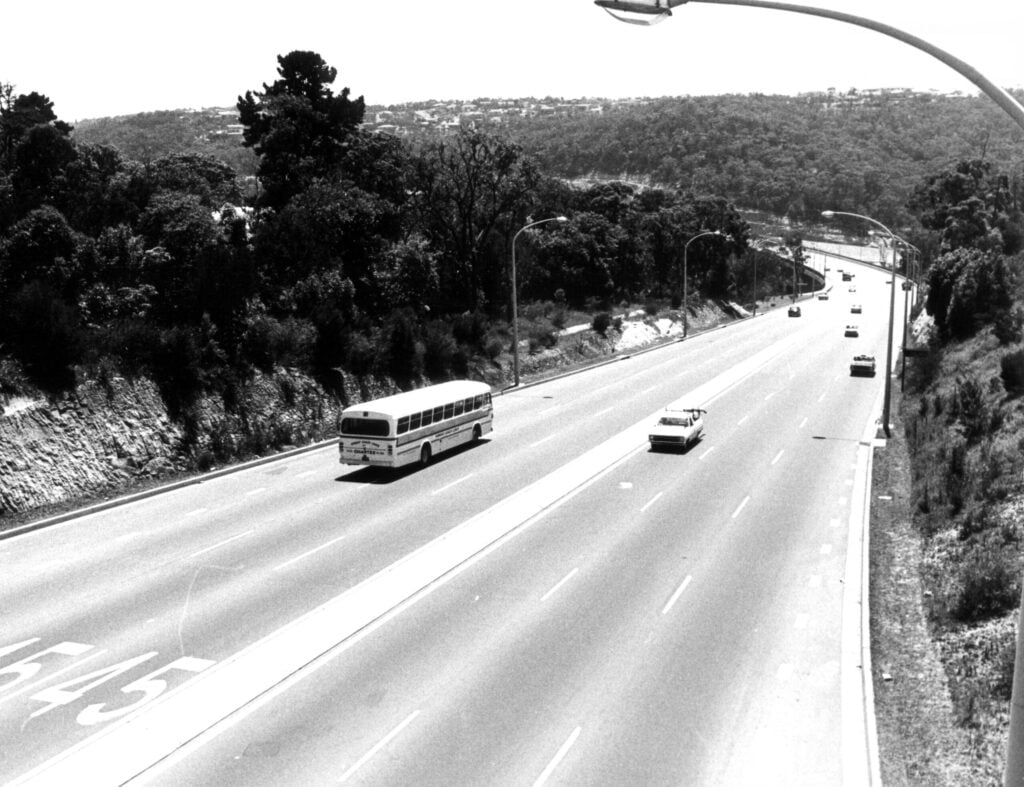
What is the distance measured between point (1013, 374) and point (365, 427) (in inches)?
936

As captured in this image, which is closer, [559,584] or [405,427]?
[559,584]

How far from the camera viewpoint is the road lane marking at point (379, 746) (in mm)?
12548

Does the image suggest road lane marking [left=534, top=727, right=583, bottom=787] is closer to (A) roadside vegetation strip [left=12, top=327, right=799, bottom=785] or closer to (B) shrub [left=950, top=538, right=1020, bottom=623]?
(A) roadside vegetation strip [left=12, top=327, right=799, bottom=785]

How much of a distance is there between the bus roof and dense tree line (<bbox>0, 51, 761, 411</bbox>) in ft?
22.3

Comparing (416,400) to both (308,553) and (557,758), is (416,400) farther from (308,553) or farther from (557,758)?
(557,758)

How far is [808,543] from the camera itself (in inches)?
926

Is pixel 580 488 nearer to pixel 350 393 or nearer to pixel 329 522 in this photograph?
pixel 329 522

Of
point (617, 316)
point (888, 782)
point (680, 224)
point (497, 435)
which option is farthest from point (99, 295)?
point (680, 224)

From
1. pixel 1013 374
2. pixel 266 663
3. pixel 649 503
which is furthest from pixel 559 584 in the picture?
pixel 1013 374

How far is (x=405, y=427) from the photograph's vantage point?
1238 inches

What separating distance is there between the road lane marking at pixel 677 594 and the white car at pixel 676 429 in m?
14.3

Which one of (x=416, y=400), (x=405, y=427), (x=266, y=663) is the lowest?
(x=266, y=663)

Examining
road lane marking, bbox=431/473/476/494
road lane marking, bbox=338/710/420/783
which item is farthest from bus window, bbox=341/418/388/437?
road lane marking, bbox=338/710/420/783

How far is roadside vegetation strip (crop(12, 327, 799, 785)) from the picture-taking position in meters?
13.0
